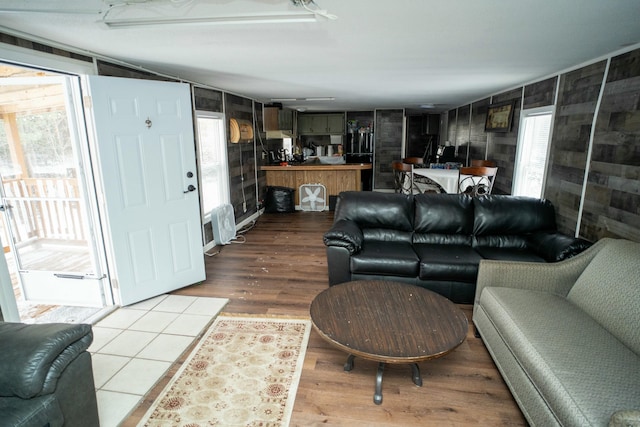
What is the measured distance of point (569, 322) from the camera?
191 cm

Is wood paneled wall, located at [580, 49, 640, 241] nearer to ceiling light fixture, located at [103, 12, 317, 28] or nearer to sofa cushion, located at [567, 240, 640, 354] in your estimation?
sofa cushion, located at [567, 240, 640, 354]

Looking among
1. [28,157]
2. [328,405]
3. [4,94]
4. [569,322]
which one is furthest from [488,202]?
[4,94]

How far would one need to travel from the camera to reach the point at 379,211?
3.57 metres

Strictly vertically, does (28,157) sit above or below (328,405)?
above

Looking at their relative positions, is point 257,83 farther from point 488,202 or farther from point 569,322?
point 569,322

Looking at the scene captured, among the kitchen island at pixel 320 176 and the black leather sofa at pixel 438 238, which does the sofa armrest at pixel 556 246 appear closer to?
the black leather sofa at pixel 438 238

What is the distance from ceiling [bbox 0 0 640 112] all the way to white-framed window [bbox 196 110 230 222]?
3.32 ft

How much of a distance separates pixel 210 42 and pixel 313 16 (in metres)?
0.95

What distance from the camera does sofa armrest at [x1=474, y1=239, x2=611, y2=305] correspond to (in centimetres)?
229

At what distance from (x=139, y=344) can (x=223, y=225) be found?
8.01 feet

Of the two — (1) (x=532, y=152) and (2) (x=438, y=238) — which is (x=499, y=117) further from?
(2) (x=438, y=238)

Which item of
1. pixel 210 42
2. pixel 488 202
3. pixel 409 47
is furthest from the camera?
pixel 488 202

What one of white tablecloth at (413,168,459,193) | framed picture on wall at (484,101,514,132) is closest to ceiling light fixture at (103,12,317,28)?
white tablecloth at (413,168,459,193)

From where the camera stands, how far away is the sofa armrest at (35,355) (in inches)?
51.9
